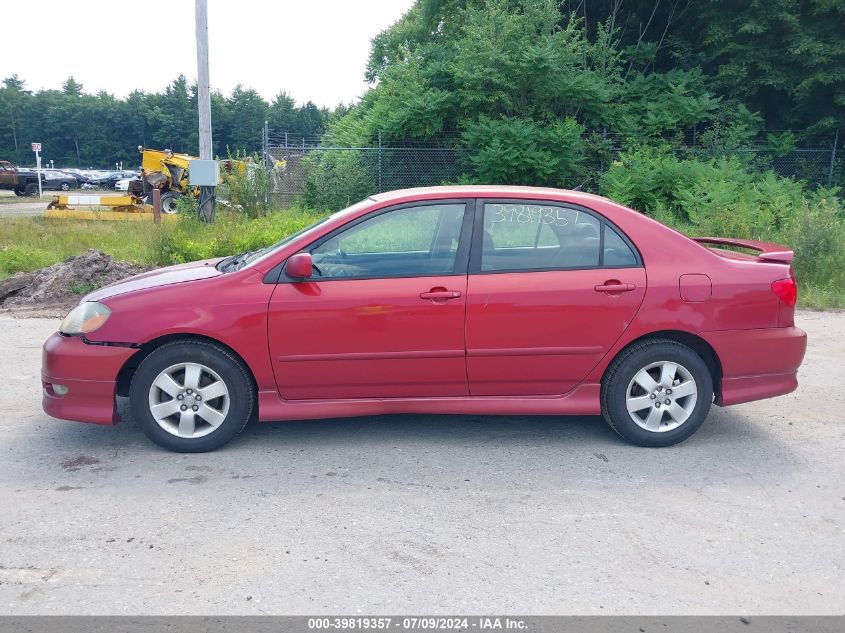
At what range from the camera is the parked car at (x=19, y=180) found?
41.8m

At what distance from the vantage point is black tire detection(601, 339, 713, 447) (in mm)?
4980

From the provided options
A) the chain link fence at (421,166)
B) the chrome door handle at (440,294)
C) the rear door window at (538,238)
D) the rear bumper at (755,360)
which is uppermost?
the chain link fence at (421,166)

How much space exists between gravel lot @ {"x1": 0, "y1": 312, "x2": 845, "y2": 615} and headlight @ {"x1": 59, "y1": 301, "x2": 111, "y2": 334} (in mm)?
786

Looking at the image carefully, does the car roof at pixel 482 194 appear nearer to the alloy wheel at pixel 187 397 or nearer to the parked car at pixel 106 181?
the alloy wheel at pixel 187 397

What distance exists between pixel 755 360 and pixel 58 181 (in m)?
50.4

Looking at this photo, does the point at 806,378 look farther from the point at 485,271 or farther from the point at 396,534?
the point at 396,534

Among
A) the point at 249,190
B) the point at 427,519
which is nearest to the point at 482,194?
the point at 427,519

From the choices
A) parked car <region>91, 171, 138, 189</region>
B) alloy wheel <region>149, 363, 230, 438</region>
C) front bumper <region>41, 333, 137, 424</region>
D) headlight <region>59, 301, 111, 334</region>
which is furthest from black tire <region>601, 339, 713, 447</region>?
parked car <region>91, 171, 138, 189</region>

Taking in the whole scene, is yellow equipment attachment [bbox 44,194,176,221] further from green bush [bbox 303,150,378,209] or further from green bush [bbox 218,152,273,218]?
green bush [bbox 218,152,273,218]

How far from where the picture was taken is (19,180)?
4206 centimetres

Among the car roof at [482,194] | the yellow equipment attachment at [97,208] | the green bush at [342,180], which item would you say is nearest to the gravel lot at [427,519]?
the car roof at [482,194]

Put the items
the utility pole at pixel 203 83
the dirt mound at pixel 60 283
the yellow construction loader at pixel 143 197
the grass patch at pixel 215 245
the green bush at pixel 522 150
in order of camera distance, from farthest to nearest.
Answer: the yellow construction loader at pixel 143 197 < the green bush at pixel 522 150 < the utility pole at pixel 203 83 < the grass patch at pixel 215 245 < the dirt mound at pixel 60 283
